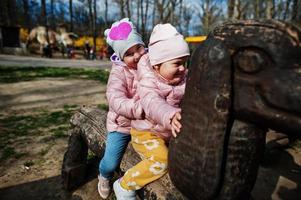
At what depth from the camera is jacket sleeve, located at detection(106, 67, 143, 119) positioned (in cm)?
149

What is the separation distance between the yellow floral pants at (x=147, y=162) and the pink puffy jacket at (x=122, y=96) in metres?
0.13

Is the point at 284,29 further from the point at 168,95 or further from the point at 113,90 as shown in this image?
the point at 113,90

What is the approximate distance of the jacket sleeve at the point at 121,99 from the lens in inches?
58.8

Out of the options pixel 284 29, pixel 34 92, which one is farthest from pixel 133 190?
pixel 34 92

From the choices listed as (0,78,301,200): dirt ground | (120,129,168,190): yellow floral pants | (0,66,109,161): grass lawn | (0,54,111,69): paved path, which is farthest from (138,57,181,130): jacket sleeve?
(0,54,111,69): paved path

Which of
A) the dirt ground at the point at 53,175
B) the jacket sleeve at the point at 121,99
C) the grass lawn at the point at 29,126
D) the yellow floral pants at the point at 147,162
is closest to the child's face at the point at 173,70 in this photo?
the jacket sleeve at the point at 121,99

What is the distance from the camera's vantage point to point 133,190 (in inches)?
63.0

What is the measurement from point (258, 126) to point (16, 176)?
2856mm

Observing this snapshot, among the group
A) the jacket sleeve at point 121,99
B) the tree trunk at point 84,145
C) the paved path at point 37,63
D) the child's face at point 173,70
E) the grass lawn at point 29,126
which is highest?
the child's face at point 173,70

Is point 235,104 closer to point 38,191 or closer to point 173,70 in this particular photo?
point 173,70

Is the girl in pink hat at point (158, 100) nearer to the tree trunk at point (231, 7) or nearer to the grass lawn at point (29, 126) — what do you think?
the grass lawn at point (29, 126)

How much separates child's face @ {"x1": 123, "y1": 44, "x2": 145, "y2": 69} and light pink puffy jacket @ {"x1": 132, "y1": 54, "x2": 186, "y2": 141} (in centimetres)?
29

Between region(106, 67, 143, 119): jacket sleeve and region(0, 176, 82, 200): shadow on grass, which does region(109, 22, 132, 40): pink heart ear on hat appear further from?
region(0, 176, 82, 200): shadow on grass

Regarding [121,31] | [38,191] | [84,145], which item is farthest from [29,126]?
[121,31]
